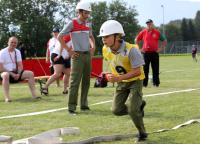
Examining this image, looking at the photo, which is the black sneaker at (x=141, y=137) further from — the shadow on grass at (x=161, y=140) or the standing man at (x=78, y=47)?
the standing man at (x=78, y=47)

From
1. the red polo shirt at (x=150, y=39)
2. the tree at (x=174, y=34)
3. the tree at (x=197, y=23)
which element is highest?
the tree at (x=197, y=23)

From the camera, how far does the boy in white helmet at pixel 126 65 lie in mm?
6312

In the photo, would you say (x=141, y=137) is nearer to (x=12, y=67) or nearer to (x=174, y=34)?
(x=12, y=67)

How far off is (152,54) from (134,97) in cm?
855

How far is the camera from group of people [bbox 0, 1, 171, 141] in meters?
6.36

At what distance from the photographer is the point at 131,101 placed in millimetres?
6418

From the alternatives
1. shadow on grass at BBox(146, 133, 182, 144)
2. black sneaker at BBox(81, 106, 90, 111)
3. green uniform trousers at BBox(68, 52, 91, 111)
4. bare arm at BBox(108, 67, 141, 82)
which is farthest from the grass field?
bare arm at BBox(108, 67, 141, 82)

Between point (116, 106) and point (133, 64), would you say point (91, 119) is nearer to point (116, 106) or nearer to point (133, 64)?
point (116, 106)

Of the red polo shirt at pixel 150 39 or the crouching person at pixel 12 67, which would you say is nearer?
the crouching person at pixel 12 67

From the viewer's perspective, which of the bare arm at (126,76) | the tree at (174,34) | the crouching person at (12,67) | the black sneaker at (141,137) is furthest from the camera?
the tree at (174,34)

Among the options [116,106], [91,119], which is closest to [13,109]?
[91,119]

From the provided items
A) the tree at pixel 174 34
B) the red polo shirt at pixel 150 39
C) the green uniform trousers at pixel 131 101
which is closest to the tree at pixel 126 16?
the tree at pixel 174 34

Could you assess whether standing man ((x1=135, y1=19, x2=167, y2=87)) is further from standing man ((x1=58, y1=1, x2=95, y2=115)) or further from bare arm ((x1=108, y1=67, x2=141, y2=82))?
bare arm ((x1=108, y1=67, x2=141, y2=82))

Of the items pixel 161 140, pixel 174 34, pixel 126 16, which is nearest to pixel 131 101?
pixel 161 140
